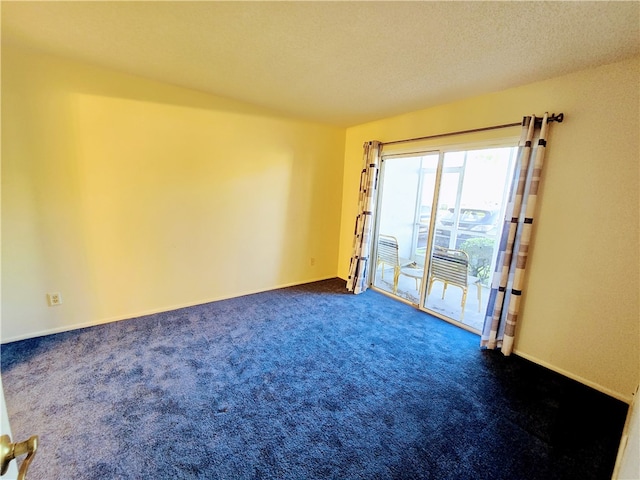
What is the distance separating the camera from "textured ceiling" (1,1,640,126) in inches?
57.4

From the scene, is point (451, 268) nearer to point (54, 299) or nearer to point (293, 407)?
point (293, 407)

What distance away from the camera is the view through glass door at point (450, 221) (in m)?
2.96

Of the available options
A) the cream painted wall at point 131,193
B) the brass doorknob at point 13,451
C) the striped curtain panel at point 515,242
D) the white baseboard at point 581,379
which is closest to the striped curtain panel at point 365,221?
the cream painted wall at point 131,193

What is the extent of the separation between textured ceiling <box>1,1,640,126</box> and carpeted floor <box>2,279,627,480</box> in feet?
7.61

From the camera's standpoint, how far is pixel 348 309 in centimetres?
324

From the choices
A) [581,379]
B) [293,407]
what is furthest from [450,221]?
[293,407]

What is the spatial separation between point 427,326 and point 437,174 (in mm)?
1652

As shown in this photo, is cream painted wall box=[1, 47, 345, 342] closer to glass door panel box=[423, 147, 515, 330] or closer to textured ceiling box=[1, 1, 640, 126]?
textured ceiling box=[1, 1, 640, 126]

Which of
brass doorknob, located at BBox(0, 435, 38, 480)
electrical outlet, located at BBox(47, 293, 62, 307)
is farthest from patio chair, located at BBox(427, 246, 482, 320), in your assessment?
electrical outlet, located at BBox(47, 293, 62, 307)

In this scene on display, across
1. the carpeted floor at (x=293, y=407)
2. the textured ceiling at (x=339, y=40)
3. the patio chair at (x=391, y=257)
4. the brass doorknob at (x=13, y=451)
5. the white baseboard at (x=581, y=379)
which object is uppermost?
the textured ceiling at (x=339, y=40)

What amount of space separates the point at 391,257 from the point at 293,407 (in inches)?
97.0

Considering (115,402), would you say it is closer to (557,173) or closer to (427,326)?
(427,326)

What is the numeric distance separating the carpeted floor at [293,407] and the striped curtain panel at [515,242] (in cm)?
26

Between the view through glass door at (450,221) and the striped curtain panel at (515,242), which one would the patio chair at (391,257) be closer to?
the view through glass door at (450,221)
